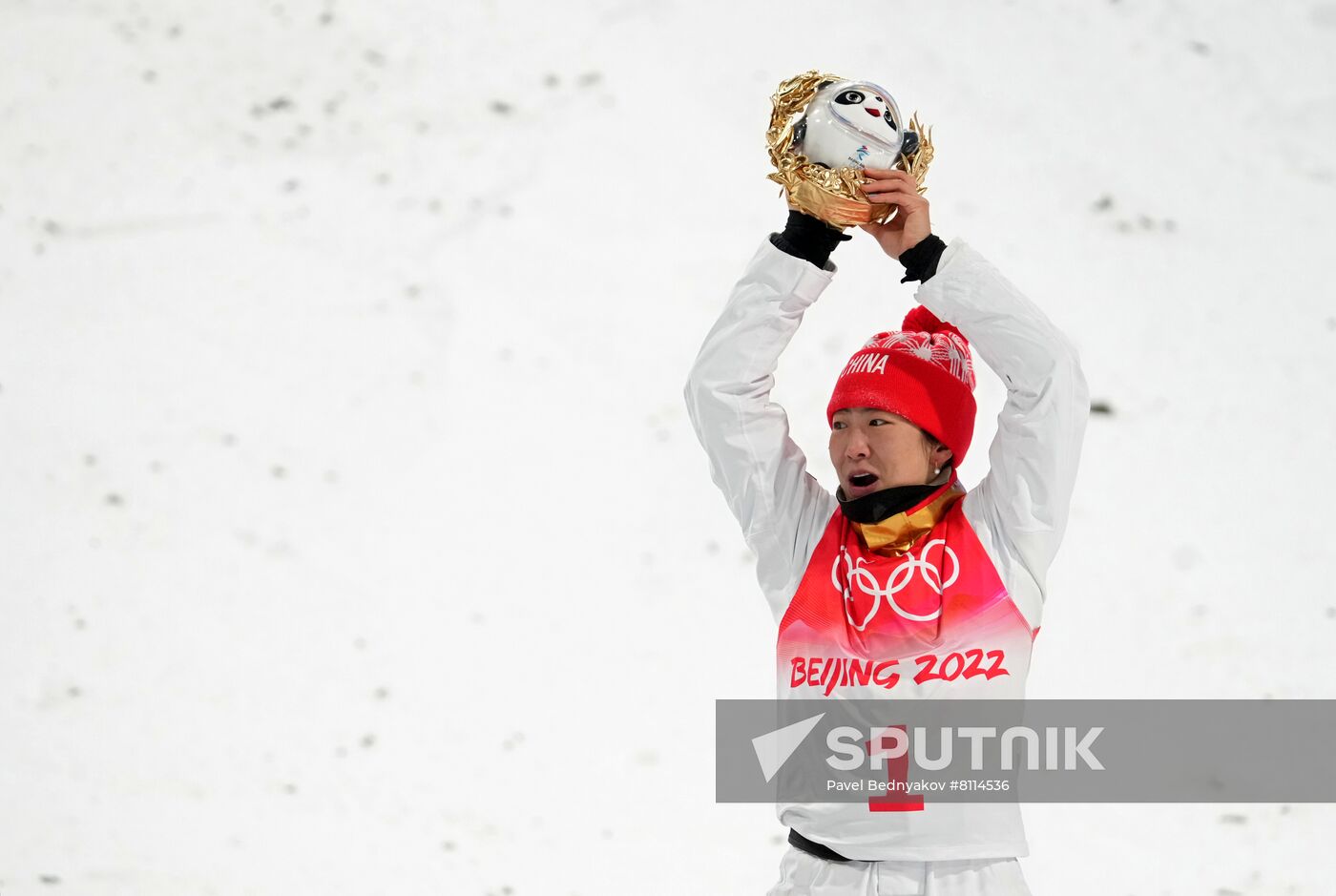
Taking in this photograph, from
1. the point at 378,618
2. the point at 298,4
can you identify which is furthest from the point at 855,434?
the point at 298,4

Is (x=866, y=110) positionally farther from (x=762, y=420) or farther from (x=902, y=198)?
(x=762, y=420)

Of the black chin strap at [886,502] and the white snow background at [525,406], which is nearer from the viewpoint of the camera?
the black chin strap at [886,502]

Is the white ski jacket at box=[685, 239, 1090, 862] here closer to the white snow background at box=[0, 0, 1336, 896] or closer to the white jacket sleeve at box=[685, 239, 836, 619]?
the white jacket sleeve at box=[685, 239, 836, 619]

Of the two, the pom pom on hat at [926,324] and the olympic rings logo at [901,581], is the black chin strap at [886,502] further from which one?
the pom pom on hat at [926,324]

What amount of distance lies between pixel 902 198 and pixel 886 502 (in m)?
0.29

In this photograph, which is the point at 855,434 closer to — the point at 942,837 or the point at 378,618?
the point at 942,837

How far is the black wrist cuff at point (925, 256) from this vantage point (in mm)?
1283

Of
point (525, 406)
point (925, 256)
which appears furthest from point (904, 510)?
point (525, 406)

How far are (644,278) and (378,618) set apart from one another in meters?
0.65

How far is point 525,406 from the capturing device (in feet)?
6.82

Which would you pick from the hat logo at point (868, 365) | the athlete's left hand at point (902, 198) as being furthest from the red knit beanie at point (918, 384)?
the athlete's left hand at point (902, 198)

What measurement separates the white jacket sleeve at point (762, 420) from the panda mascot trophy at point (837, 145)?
2.6 inches

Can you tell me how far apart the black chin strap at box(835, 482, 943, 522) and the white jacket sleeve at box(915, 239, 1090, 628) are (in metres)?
0.07

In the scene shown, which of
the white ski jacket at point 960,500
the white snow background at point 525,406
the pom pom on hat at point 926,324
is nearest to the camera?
the white ski jacket at point 960,500
